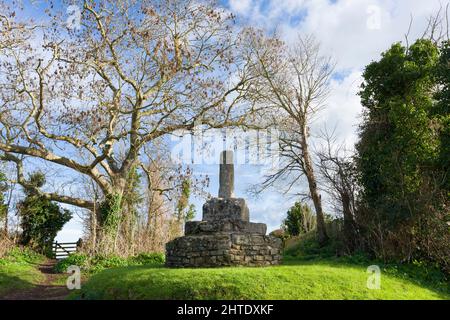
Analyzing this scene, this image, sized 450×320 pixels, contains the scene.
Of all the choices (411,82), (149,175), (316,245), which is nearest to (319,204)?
(316,245)

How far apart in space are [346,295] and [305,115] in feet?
39.6

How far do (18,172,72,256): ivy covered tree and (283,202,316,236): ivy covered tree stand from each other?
14596mm

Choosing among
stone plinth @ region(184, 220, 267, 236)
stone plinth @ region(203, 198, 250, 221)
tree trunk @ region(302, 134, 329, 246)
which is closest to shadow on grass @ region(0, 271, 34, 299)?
stone plinth @ region(184, 220, 267, 236)

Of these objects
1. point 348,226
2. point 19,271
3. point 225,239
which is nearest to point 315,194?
point 348,226

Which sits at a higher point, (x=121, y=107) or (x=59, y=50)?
(x=59, y=50)

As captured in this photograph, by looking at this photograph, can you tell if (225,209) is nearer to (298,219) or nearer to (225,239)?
(225,239)

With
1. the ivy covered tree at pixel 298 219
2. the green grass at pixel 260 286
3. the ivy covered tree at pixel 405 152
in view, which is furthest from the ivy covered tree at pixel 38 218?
the ivy covered tree at pixel 405 152

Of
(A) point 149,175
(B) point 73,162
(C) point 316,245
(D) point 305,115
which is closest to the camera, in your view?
(C) point 316,245

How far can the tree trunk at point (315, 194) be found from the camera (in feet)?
62.6

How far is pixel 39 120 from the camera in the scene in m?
20.8

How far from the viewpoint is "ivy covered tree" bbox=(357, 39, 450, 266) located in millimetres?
14086

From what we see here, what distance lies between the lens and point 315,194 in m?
19.6
